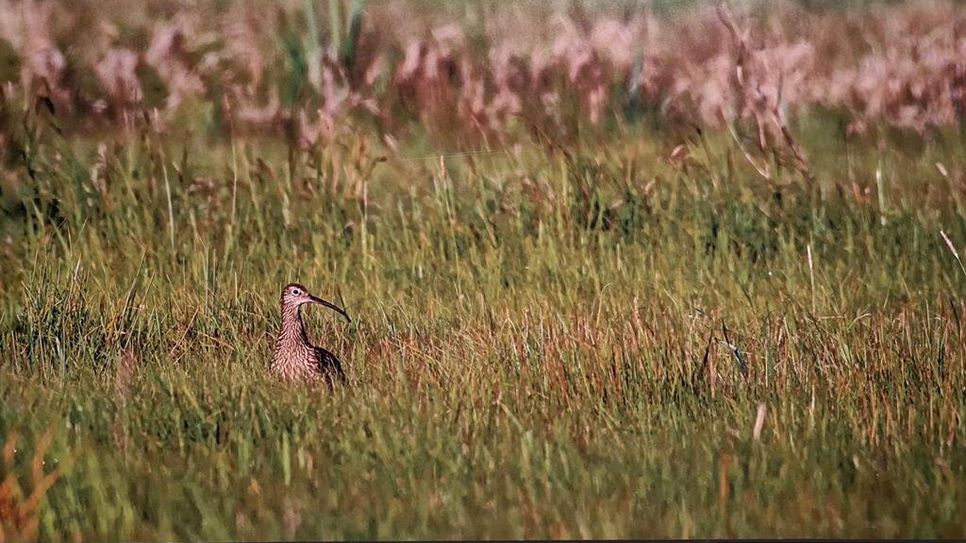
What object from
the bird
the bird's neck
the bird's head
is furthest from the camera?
the bird's head

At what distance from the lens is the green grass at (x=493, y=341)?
3213 mm

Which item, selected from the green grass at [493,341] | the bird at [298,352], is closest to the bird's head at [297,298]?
the bird at [298,352]

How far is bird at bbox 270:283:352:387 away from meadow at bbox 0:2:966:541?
80 mm

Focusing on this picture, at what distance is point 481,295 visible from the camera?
4.39 m

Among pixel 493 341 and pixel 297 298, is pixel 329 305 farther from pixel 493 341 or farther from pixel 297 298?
pixel 493 341

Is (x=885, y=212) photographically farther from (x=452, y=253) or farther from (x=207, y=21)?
(x=207, y=21)

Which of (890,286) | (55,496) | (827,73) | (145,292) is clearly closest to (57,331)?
(145,292)

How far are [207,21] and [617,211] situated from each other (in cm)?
172

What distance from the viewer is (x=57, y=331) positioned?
4.16 m

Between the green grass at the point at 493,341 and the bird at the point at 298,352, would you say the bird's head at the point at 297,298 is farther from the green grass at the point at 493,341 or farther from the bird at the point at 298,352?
the green grass at the point at 493,341

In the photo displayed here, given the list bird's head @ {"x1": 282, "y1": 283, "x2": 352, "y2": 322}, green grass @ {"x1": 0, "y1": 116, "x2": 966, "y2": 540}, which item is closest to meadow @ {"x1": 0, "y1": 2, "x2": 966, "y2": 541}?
green grass @ {"x1": 0, "y1": 116, "x2": 966, "y2": 540}

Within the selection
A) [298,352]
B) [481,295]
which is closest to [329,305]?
[298,352]

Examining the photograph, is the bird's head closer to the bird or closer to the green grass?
the bird

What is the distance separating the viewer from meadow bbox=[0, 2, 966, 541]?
3236 mm
